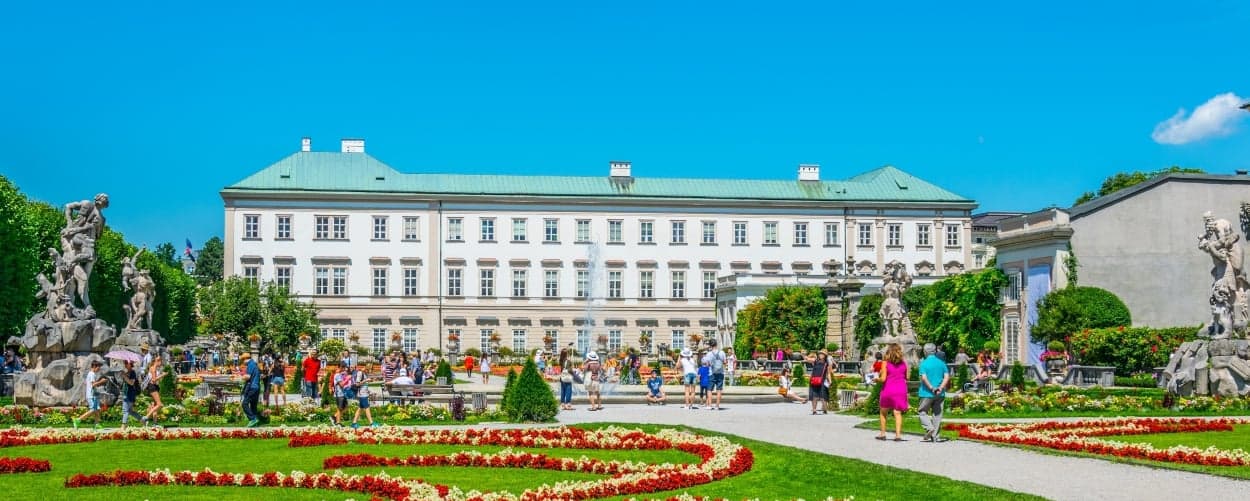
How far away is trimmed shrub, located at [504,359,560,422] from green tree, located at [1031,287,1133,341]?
25.9 meters

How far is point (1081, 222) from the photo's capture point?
46438 mm

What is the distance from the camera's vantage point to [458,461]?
16125mm

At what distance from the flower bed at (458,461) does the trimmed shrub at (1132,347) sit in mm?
23788

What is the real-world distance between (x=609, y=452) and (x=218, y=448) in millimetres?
5448

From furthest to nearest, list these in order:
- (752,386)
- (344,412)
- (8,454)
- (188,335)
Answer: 1. (188,335)
2. (752,386)
3. (344,412)
4. (8,454)

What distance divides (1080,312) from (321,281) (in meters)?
46.6

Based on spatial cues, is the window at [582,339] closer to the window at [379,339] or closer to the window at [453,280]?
the window at [453,280]

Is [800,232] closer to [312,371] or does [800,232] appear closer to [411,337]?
[411,337]

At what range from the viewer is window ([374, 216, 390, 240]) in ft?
257

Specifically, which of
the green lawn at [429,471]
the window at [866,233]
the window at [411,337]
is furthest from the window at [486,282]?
the green lawn at [429,471]

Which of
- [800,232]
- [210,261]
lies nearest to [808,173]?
[800,232]

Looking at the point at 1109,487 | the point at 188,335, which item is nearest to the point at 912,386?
the point at 1109,487

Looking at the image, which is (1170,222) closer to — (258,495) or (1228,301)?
(1228,301)

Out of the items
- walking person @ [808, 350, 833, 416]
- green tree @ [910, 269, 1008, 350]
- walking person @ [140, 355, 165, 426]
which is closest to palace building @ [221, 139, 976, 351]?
green tree @ [910, 269, 1008, 350]
